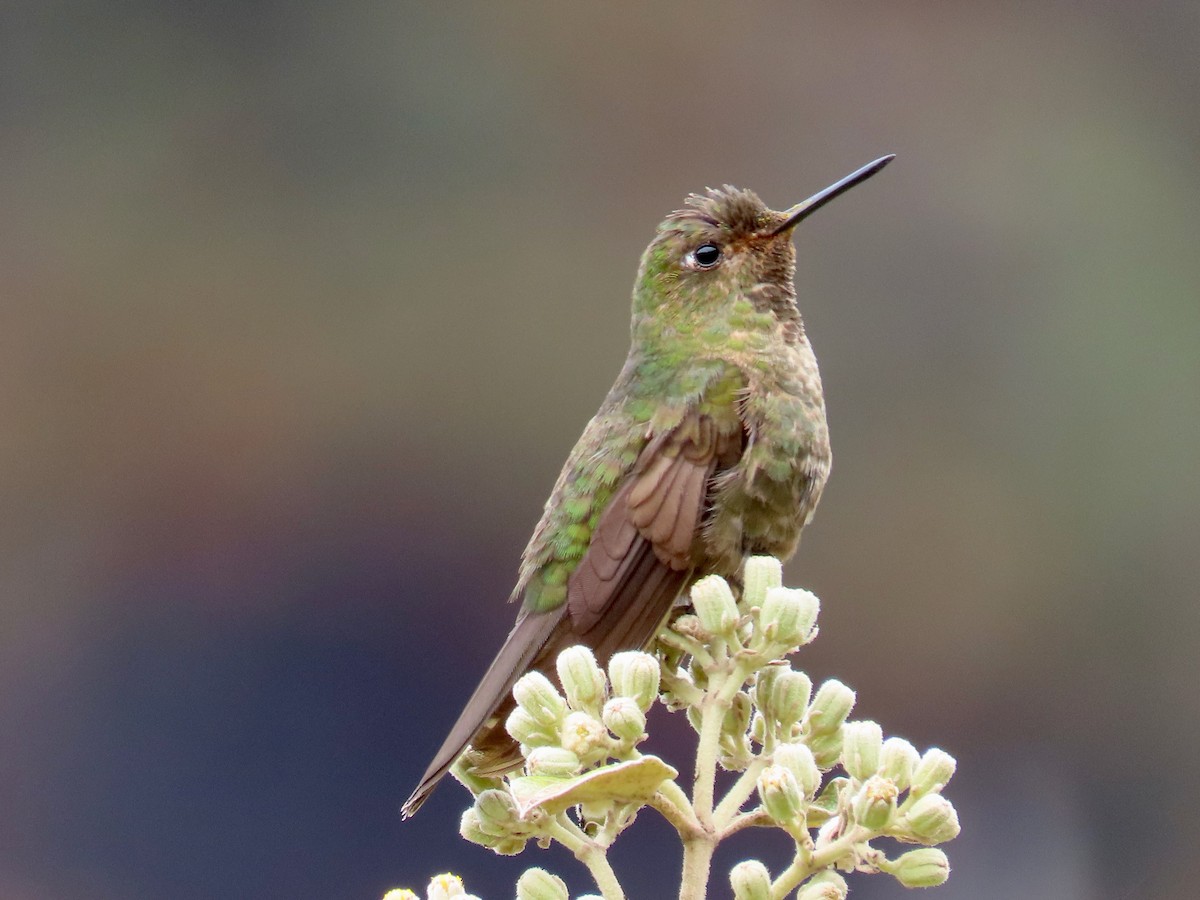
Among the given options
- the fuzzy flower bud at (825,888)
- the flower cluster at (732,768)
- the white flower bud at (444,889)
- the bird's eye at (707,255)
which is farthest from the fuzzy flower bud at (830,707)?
the bird's eye at (707,255)

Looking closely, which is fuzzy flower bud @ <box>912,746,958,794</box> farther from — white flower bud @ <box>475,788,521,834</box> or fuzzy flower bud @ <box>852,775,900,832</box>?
white flower bud @ <box>475,788,521,834</box>

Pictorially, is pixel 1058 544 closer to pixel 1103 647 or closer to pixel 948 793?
pixel 1103 647

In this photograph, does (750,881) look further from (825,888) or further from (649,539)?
(649,539)

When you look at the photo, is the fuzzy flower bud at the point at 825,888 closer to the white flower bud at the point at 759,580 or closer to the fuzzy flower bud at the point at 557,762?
the fuzzy flower bud at the point at 557,762

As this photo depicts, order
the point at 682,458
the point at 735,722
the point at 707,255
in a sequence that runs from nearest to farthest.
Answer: the point at 735,722 → the point at 682,458 → the point at 707,255

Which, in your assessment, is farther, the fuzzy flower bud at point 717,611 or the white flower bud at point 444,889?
the fuzzy flower bud at point 717,611

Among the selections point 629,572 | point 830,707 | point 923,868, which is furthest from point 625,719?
point 629,572
